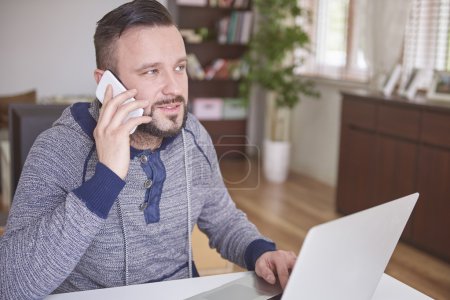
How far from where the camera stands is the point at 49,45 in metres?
3.34

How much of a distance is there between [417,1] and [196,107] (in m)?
2.38

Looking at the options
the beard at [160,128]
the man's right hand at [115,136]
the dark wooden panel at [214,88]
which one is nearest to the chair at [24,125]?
the beard at [160,128]

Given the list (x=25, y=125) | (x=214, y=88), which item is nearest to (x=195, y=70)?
(x=214, y=88)

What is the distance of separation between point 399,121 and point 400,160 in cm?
25

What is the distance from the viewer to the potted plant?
201 inches

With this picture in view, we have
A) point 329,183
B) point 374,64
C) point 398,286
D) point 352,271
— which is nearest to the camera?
point 352,271

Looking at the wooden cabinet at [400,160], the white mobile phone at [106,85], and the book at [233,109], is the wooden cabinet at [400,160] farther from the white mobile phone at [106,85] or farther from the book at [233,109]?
the white mobile phone at [106,85]

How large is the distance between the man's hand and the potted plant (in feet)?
13.0

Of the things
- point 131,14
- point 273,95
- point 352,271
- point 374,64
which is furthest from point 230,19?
point 352,271

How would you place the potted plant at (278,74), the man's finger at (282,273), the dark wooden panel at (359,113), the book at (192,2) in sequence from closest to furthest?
the man's finger at (282,273), the dark wooden panel at (359,113), the potted plant at (278,74), the book at (192,2)

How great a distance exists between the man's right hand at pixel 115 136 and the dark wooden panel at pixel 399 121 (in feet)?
9.19

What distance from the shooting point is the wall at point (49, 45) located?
1953mm

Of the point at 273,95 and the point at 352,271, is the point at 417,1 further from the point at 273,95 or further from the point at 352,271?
the point at 352,271

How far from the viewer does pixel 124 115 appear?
1116 mm
